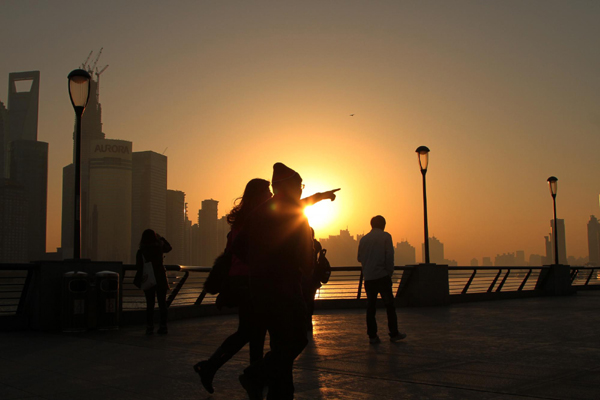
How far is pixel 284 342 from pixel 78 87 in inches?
360

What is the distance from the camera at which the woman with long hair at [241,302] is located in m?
4.96

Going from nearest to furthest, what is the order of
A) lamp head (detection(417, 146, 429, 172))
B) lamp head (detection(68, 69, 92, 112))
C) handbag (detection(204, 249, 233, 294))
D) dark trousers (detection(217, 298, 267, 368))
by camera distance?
dark trousers (detection(217, 298, 267, 368))
handbag (detection(204, 249, 233, 294))
lamp head (detection(68, 69, 92, 112))
lamp head (detection(417, 146, 429, 172))

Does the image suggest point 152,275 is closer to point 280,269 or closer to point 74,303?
point 74,303

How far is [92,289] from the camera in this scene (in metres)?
10.4

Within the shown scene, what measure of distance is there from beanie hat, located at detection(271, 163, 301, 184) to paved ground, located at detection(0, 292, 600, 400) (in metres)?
1.93

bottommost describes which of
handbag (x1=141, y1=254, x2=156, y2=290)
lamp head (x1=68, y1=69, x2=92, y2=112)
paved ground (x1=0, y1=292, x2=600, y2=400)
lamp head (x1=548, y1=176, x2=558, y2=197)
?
paved ground (x1=0, y1=292, x2=600, y2=400)

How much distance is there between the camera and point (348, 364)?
259 inches

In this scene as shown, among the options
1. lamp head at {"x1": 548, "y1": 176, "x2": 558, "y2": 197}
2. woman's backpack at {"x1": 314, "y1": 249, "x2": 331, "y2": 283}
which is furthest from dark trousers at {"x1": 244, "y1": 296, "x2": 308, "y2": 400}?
lamp head at {"x1": 548, "y1": 176, "x2": 558, "y2": 197}

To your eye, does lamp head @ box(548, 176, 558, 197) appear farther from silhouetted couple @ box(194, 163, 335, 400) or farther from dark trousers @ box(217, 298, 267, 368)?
silhouetted couple @ box(194, 163, 335, 400)

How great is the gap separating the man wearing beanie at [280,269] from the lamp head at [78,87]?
27.6ft

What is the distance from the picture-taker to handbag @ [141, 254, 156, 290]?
995 centimetres

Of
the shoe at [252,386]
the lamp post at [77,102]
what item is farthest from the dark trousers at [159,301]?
the shoe at [252,386]

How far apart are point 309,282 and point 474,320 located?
18.4ft

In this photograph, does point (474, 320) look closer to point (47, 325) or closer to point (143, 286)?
point (143, 286)
